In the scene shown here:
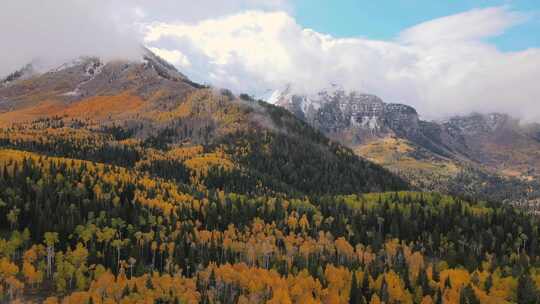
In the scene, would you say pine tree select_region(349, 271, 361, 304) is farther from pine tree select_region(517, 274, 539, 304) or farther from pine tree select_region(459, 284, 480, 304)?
pine tree select_region(517, 274, 539, 304)

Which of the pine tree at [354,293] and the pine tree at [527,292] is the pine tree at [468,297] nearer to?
the pine tree at [527,292]

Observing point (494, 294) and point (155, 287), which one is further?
point (494, 294)

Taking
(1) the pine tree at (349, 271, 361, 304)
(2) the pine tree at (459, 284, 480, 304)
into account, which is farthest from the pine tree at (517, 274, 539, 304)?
(1) the pine tree at (349, 271, 361, 304)

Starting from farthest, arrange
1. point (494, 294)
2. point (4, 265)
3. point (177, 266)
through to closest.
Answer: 1. point (177, 266)
2. point (494, 294)
3. point (4, 265)

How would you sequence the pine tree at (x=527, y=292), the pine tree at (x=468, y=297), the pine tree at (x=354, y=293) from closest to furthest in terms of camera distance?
1. the pine tree at (x=468, y=297)
2. the pine tree at (x=354, y=293)
3. the pine tree at (x=527, y=292)

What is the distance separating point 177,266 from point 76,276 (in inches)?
1369

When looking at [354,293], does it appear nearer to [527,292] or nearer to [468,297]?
[468,297]

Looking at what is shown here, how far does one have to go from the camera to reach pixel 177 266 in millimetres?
188125

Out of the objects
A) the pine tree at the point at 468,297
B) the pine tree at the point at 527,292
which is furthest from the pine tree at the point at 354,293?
the pine tree at the point at 527,292

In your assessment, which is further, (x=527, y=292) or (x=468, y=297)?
(x=527, y=292)

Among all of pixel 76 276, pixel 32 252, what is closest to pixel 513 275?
pixel 76 276

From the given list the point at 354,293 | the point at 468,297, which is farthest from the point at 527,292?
the point at 354,293

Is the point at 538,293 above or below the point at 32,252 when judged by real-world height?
below

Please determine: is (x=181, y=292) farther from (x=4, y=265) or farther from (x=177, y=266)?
(x=4, y=265)
